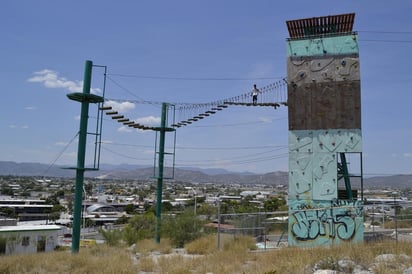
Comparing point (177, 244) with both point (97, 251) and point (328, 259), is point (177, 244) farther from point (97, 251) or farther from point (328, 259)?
point (328, 259)

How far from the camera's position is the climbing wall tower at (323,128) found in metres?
19.4

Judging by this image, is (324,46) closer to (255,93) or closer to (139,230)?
(255,93)

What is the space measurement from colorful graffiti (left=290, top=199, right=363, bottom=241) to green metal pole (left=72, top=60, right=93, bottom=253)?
10058 millimetres

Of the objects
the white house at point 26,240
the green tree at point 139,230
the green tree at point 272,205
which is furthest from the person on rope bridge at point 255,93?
the green tree at point 272,205

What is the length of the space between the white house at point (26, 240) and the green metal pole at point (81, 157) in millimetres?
14254

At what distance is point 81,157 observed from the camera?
58.2 feet

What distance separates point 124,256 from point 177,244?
877 centimetres

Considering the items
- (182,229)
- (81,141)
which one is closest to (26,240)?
(182,229)

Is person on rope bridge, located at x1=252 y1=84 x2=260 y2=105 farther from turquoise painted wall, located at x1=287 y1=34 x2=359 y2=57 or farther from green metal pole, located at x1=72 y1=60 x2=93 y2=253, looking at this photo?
green metal pole, located at x1=72 y1=60 x2=93 y2=253

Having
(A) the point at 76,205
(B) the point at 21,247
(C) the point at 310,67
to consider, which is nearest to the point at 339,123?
(C) the point at 310,67

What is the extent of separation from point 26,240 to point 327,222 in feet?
87.1

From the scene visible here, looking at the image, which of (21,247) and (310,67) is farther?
(21,247)

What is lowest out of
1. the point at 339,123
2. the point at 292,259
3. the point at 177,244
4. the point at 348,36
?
the point at 177,244

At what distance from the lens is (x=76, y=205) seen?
58.0ft
